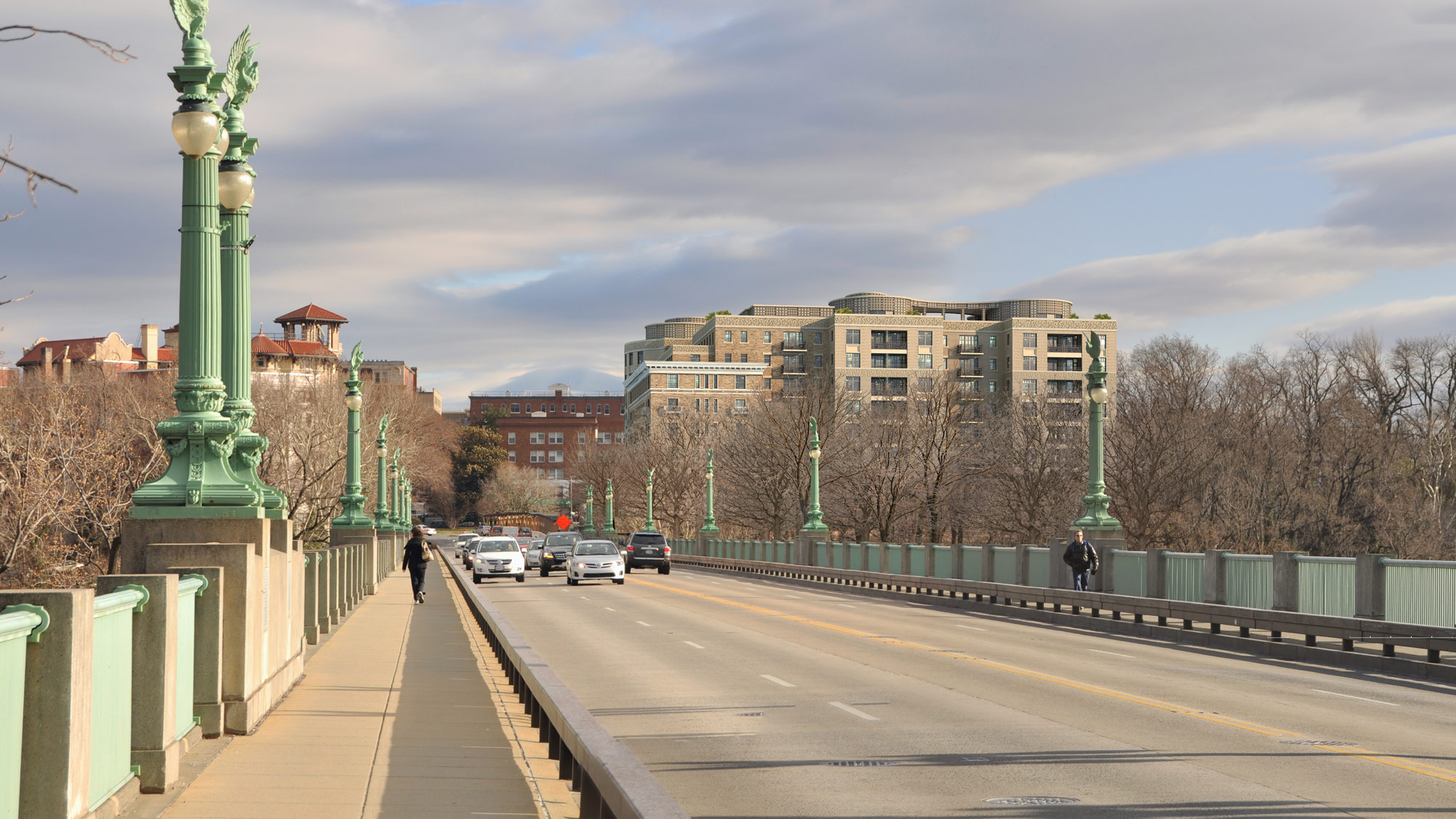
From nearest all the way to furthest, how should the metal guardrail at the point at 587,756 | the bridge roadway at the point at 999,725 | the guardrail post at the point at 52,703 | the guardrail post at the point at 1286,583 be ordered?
the metal guardrail at the point at 587,756, the guardrail post at the point at 52,703, the bridge roadway at the point at 999,725, the guardrail post at the point at 1286,583

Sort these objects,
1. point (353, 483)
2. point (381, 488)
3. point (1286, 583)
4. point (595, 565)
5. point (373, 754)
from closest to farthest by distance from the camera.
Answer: point (373, 754) < point (1286, 583) < point (353, 483) < point (595, 565) < point (381, 488)

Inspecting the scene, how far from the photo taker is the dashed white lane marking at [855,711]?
46.0ft

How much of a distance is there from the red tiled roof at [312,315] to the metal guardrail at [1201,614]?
145 metres

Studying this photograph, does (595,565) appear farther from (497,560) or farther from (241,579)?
(241,579)

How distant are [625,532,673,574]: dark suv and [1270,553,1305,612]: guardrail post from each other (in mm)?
37089

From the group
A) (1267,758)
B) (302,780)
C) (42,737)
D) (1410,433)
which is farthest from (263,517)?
(1410,433)

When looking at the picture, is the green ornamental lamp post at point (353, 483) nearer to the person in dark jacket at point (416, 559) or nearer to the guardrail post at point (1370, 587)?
the person in dark jacket at point (416, 559)

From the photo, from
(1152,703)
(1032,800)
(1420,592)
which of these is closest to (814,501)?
(1420,592)

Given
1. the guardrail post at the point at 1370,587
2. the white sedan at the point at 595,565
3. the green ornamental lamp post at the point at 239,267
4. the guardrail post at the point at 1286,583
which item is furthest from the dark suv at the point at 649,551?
the green ornamental lamp post at the point at 239,267

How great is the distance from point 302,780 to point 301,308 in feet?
601

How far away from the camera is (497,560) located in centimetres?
4941

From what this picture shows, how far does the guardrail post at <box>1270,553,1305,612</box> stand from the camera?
23016 millimetres

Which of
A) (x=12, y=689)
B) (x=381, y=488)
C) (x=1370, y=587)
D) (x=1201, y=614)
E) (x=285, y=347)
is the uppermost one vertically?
(x=285, y=347)

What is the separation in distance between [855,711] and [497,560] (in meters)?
36.1
